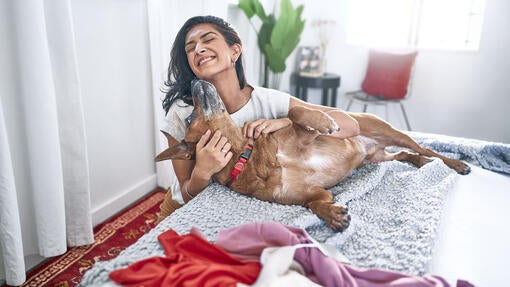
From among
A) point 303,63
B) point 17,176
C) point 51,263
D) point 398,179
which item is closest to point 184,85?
point 398,179

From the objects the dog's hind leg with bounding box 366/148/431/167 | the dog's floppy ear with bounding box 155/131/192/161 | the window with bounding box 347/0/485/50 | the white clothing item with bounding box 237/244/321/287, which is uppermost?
the window with bounding box 347/0/485/50

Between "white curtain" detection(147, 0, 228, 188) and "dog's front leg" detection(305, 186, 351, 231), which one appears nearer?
"dog's front leg" detection(305, 186, 351, 231)

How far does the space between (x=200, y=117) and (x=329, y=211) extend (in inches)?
19.5

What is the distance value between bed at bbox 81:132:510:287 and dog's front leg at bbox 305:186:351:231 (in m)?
0.02

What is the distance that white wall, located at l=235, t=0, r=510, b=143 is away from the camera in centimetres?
356

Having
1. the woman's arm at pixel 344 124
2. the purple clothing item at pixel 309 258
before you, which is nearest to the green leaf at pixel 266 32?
the woman's arm at pixel 344 124

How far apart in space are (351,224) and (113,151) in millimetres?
1759

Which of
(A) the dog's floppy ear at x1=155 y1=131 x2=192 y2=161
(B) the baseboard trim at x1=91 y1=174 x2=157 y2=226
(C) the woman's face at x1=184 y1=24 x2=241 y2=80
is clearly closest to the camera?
(A) the dog's floppy ear at x1=155 y1=131 x2=192 y2=161

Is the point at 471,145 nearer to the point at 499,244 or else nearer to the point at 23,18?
the point at 499,244

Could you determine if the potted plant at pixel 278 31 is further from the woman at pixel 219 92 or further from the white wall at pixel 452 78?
the woman at pixel 219 92

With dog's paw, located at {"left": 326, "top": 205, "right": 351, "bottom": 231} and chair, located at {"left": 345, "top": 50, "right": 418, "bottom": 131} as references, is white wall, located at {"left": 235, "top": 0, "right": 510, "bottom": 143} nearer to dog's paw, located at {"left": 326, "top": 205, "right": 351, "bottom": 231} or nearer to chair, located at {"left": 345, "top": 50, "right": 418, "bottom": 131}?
chair, located at {"left": 345, "top": 50, "right": 418, "bottom": 131}

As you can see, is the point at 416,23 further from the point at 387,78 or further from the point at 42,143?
the point at 42,143

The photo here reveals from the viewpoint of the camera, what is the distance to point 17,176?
68.1 inches

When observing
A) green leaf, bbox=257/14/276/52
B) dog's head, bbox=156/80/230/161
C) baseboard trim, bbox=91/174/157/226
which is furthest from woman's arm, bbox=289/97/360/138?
green leaf, bbox=257/14/276/52
